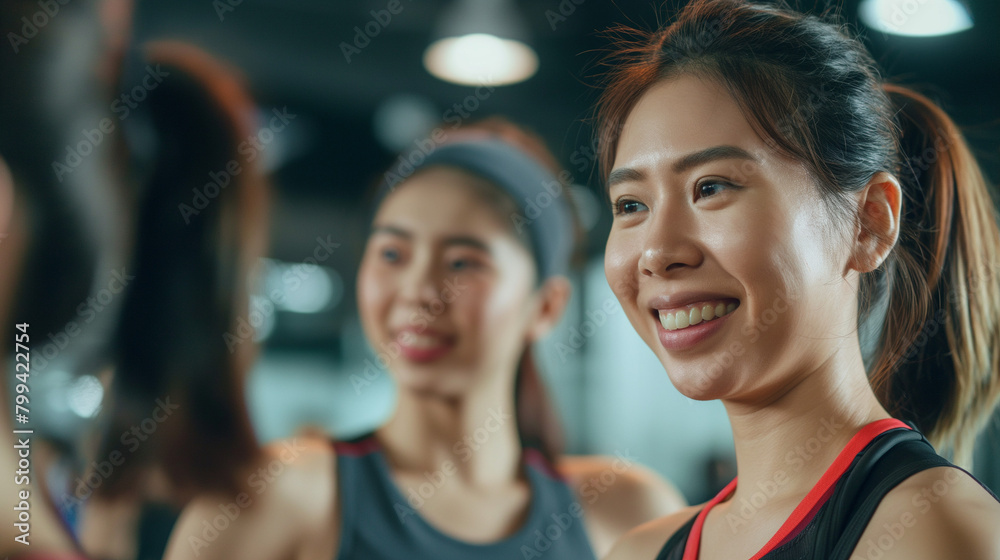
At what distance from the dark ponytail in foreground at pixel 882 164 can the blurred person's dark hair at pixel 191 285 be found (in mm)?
826

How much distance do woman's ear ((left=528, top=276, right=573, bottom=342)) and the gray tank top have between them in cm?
31

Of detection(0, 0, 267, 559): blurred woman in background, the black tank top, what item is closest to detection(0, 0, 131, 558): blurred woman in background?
detection(0, 0, 267, 559): blurred woman in background

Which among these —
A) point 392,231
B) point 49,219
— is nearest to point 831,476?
point 392,231

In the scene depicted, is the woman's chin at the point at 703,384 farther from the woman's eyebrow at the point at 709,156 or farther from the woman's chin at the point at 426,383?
the woman's chin at the point at 426,383

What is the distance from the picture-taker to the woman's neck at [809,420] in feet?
1.97

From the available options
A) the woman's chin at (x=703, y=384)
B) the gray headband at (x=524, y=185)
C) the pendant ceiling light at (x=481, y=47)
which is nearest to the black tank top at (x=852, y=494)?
the woman's chin at (x=703, y=384)

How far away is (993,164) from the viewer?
3.80 ft

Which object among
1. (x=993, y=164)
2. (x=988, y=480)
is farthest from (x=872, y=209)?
(x=988, y=480)

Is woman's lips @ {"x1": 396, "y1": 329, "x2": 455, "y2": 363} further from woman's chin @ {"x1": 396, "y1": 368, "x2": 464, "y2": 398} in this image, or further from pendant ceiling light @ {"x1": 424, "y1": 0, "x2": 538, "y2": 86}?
pendant ceiling light @ {"x1": 424, "y1": 0, "x2": 538, "y2": 86}

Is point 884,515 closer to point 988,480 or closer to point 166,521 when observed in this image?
point 988,480

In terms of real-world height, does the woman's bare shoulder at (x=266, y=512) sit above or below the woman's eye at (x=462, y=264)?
below

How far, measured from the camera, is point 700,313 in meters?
0.60

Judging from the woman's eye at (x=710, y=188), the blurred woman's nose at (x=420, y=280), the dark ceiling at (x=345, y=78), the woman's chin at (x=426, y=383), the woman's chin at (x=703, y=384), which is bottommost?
the woman's chin at (x=426, y=383)

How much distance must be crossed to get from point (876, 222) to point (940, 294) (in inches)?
7.3
